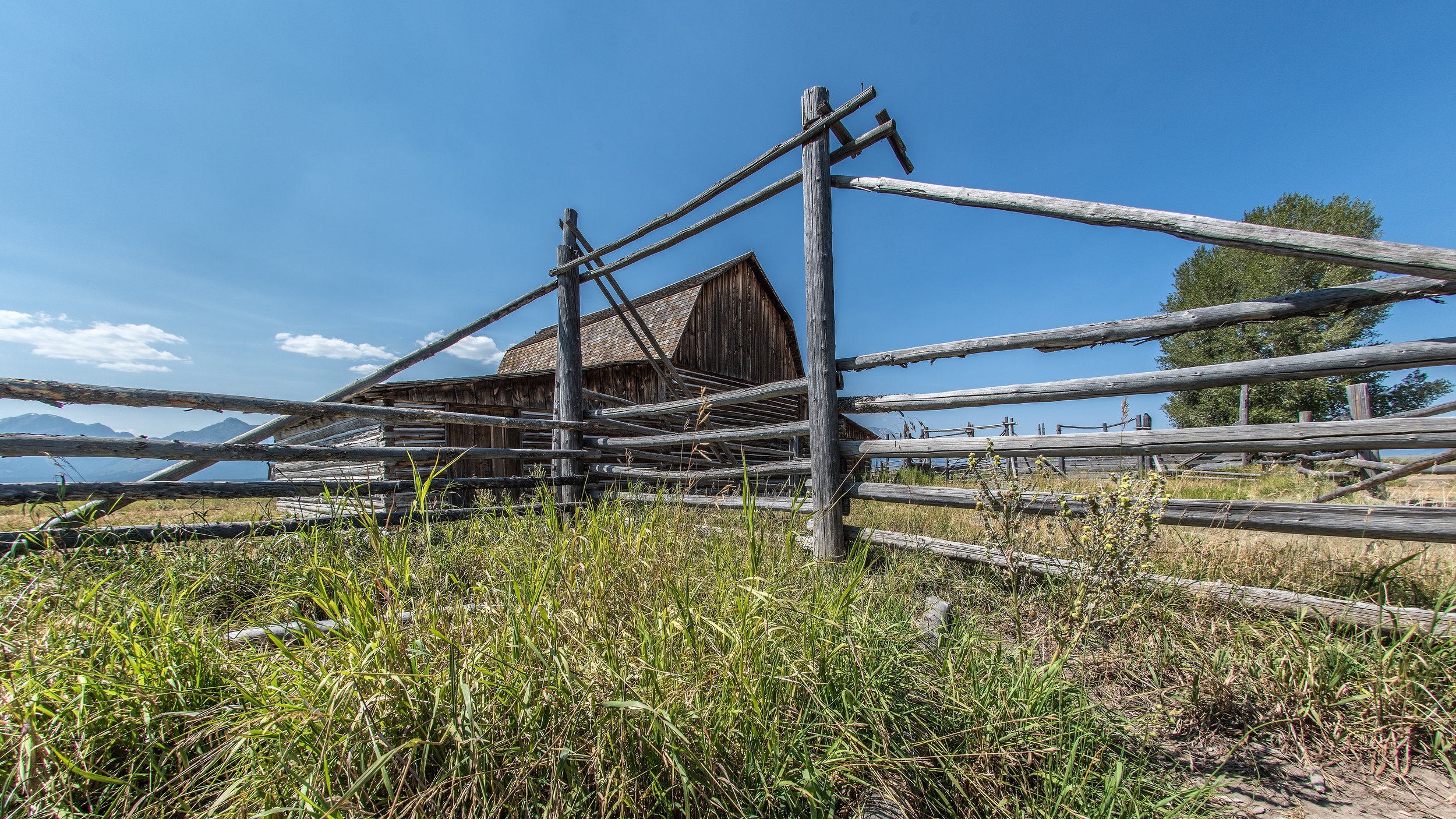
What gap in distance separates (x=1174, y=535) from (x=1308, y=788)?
271cm

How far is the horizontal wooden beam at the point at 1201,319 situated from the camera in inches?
90.6

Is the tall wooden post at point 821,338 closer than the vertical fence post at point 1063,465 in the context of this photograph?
Yes

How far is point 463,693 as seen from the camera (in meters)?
1.27

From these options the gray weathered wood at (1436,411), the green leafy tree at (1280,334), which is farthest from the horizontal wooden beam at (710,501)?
the green leafy tree at (1280,334)

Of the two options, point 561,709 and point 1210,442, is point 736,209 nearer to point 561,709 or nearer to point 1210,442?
point 1210,442

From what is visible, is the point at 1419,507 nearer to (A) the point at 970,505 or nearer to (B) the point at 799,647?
(A) the point at 970,505

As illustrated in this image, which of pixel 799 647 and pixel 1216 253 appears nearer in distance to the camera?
pixel 799 647

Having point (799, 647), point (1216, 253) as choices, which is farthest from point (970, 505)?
point (1216, 253)

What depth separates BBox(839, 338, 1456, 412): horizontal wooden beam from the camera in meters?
2.30

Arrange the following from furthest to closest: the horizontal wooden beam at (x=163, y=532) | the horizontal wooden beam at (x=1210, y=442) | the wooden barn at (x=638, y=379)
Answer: the wooden barn at (x=638, y=379) < the horizontal wooden beam at (x=163, y=532) < the horizontal wooden beam at (x=1210, y=442)

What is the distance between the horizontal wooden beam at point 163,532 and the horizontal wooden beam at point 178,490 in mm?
173

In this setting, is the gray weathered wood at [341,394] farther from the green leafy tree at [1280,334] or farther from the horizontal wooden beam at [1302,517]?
the green leafy tree at [1280,334]

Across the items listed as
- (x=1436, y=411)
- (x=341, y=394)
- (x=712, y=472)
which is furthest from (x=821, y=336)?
(x=341, y=394)

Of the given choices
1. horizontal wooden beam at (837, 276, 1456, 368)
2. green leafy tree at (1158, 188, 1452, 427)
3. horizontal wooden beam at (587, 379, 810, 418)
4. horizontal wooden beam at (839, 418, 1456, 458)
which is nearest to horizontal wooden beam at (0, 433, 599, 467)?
horizontal wooden beam at (587, 379, 810, 418)
